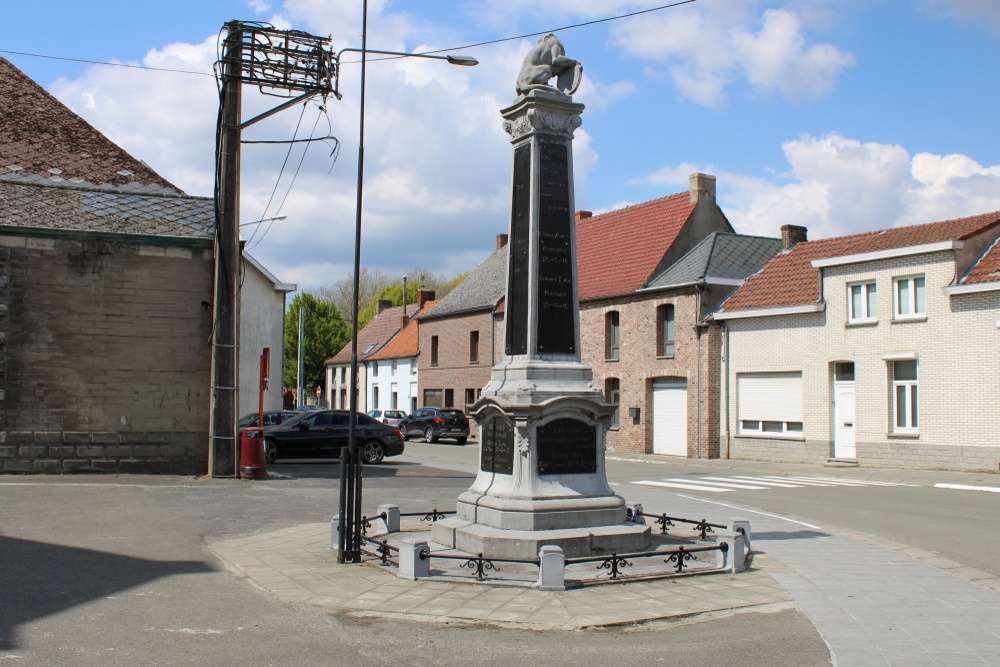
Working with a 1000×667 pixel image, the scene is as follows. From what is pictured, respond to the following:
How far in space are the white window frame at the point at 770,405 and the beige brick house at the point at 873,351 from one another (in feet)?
0.12

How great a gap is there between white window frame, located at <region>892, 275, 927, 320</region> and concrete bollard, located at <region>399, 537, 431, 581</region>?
19446 mm

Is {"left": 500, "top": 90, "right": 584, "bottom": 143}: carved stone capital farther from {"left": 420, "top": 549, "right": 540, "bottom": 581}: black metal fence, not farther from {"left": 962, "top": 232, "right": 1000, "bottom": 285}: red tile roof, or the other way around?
{"left": 962, "top": 232, "right": 1000, "bottom": 285}: red tile roof

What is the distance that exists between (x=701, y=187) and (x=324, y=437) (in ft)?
59.9

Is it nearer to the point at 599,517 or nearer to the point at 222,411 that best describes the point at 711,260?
the point at 222,411

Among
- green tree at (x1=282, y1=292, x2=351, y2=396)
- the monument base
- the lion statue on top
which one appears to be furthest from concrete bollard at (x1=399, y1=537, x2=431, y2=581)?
green tree at (x1=282, y1=292, x2=351, y2=396)

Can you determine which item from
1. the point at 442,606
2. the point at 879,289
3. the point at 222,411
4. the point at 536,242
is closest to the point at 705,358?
the point at 879,289

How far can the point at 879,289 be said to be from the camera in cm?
2536

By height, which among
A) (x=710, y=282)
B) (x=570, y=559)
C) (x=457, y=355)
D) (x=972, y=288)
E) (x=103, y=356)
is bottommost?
(x=570, y=559)

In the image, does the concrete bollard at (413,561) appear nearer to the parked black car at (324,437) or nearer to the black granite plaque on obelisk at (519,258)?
the black granite plaque on obelisk at (519,258)

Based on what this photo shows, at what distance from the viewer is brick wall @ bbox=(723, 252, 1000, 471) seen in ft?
74.7

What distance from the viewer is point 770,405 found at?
28.6 meters

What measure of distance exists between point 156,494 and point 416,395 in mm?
36888

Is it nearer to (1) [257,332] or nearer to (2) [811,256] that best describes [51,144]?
(1) [257,332]

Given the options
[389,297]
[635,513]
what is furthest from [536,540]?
[389,297]
